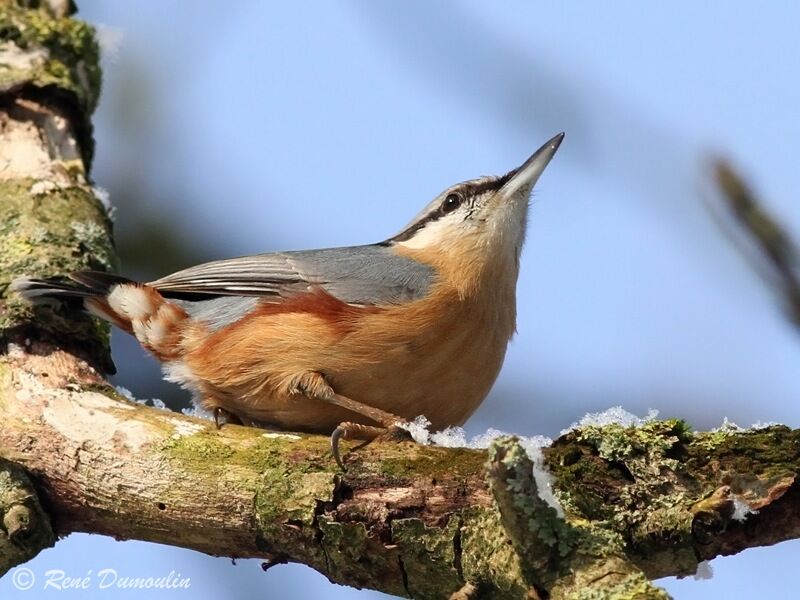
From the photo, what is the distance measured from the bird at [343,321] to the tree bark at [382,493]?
29cm

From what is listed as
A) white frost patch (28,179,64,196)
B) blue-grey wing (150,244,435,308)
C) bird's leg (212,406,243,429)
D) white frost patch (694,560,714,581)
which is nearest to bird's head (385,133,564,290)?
blue-grey wing (150,244,435,308)

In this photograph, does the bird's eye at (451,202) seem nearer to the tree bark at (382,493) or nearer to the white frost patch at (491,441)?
the white frost patch at (491,441)

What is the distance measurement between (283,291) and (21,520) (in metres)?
1.29

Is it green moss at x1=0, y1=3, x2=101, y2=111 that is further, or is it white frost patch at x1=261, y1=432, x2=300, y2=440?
green moss at x1=0, y1=3, x2=101, y2=111

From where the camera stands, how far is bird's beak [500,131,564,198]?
165 inches

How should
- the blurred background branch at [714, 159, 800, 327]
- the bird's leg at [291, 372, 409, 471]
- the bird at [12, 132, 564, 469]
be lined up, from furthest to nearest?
1. the bird at [12, 132, 564, 469]
2. the bird's leg at [291, 372, 409, 471]
3. the blurred background branch at [714, 159, 800, 327]

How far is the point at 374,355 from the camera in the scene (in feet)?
11.7

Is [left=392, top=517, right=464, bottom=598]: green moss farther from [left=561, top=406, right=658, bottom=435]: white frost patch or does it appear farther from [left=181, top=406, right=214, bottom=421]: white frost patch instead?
[left=181, top=406, right=214, bottom=421]: white frost patch

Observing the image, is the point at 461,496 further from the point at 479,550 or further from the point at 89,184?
the point at 89,184

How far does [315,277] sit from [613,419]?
1454mm

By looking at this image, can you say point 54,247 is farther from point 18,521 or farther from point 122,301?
point 18,521

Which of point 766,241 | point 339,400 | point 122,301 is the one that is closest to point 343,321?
point 339,400

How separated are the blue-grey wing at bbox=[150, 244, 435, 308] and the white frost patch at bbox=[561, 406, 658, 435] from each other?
1005mm

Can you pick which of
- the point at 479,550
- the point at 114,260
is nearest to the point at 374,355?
the point at 479,550
